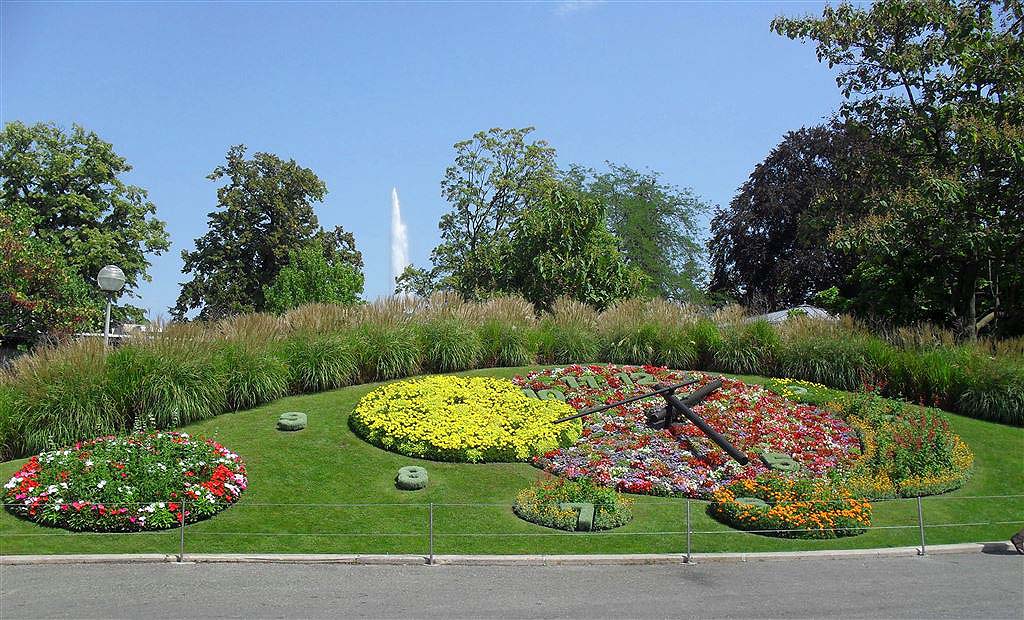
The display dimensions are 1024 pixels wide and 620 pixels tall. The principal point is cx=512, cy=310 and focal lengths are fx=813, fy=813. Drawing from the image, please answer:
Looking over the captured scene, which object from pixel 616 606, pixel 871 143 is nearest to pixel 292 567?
pixel 616 606

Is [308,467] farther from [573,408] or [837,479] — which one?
[837,479]

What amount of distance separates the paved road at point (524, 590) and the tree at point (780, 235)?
93.6 ft

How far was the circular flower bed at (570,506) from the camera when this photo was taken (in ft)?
36.3

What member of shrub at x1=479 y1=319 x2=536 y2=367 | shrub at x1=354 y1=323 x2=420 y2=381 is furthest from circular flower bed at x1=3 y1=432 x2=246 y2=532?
shrub at x1=479 y1=319 x2=536 y2=367

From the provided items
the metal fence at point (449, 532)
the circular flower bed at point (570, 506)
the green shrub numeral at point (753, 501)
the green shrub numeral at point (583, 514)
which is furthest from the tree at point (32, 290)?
the green shrub numeral at point (753, 501)

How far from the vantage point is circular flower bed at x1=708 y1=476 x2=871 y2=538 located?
10.9 metres

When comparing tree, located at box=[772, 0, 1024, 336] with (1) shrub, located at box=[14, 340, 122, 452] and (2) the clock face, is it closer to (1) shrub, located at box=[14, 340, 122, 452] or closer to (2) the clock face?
(2) the clock face

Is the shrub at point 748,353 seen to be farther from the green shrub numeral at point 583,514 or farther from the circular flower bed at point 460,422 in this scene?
the green shrub numeral at point 583,514

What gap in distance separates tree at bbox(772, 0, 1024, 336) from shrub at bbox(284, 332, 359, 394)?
1286cm

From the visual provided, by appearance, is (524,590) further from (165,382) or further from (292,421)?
(165,382)

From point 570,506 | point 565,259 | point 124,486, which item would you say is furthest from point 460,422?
point 565,259

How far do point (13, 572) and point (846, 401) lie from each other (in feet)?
48.0

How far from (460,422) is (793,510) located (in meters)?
6.03

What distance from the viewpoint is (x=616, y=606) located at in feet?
26.7
